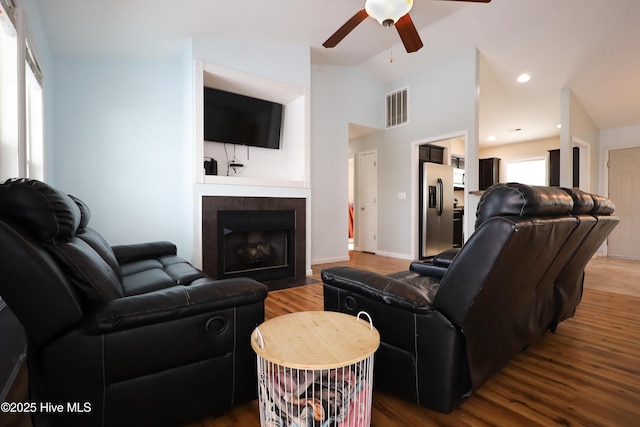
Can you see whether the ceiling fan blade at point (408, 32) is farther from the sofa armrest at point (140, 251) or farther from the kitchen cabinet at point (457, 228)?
the kitchen cabinet at point (457, 228)

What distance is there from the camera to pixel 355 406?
1074mm

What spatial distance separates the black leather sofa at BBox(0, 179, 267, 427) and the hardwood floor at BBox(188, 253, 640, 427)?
26cm

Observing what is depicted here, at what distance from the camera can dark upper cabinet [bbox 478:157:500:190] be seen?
7461 mm

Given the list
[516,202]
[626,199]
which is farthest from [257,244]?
[626,199]

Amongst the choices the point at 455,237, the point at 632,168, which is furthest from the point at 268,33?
the point at 632,168

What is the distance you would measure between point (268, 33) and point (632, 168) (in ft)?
22.5

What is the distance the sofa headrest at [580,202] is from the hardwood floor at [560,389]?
0.92m

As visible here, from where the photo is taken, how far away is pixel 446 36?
14.2ft

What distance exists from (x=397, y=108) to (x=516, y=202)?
483 centimetres

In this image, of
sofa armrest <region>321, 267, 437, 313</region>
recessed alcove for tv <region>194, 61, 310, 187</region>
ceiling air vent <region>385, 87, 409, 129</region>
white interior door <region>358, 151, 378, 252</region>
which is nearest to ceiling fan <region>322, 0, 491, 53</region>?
recessed alcove for tv <region>194, 61, 310, 187</region>

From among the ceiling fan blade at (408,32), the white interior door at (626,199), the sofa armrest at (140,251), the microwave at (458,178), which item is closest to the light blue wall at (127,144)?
the sofa armrest at (140,251)

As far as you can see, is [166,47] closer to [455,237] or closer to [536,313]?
[536,313]

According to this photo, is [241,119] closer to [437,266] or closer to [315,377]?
[437,266]

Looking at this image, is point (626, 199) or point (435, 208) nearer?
→ point (435, 208)
